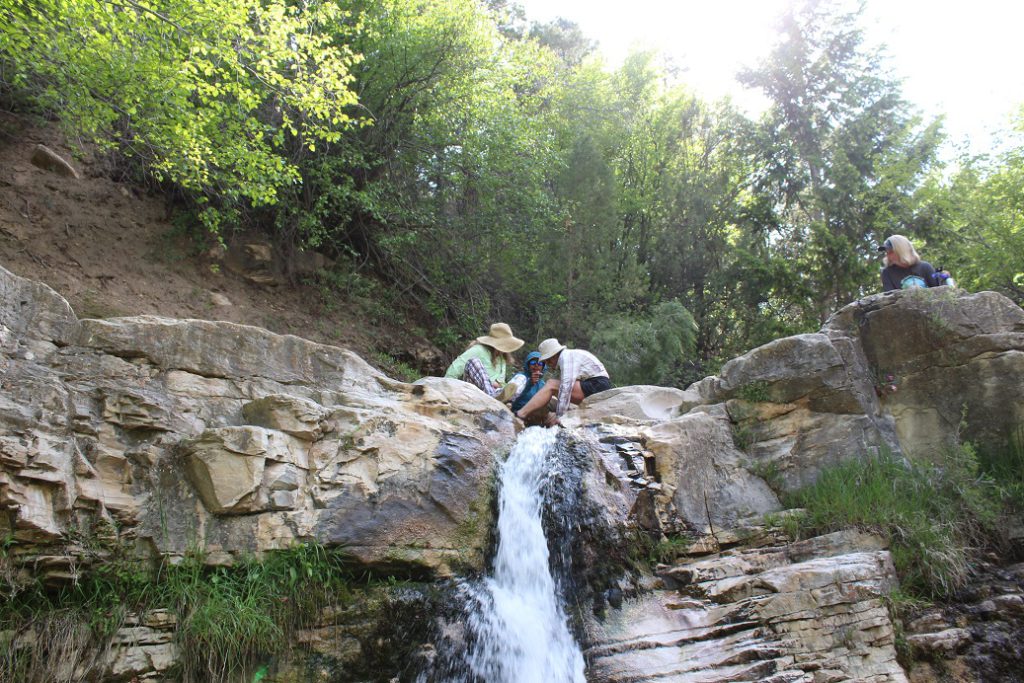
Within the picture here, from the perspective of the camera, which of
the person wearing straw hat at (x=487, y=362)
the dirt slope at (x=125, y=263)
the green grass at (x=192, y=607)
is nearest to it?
the green grass at (x=192, y=607)

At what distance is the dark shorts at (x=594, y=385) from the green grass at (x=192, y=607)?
447 centimetres

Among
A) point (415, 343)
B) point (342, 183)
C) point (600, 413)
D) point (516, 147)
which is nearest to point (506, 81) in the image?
point (516, 147)

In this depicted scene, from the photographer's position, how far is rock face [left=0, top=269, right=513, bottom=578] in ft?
16.2

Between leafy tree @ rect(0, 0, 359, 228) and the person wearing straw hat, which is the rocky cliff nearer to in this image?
the person wearing straw hat

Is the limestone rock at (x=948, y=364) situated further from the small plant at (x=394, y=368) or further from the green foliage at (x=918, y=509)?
the small plant at (x=394, y=368)

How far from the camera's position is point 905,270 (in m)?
8.95

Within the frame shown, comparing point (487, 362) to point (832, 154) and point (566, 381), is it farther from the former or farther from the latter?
point (832, 154)

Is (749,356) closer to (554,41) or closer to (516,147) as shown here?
(516,147)

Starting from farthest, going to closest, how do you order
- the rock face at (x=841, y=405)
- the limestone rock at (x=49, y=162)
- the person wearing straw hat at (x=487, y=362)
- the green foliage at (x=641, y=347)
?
the green foliage at (x=641, y=347) < the limestone rock at (x=49, y=162) < the person wearing straw hat at (x=487, y=362) < the rock face at (x=841, y=405)

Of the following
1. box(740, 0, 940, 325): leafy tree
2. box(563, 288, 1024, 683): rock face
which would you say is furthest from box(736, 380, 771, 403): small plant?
box(740, 0, 940, 325): leafy tree

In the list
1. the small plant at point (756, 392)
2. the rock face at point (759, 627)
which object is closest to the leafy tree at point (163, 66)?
the small plant at point (756, 392)

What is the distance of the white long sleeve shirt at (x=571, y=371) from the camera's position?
8664 mm

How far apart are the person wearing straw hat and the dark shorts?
1002 millimetres

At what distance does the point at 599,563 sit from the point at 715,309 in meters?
10.8
